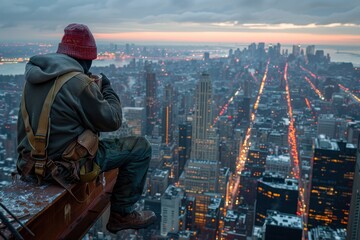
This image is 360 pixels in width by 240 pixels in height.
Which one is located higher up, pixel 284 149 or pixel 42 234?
pixel 42 234

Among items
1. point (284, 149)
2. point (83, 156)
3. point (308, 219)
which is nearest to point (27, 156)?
point (83, 156)

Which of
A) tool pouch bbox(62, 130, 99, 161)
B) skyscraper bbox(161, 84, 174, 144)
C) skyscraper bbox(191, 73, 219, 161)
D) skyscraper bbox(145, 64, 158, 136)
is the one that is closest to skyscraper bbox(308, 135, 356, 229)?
skyscraper bbox(191, 73, 219, 161)

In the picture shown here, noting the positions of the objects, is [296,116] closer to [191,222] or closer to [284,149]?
[284,149]

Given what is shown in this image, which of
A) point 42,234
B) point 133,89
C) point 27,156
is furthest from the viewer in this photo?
point 133,89

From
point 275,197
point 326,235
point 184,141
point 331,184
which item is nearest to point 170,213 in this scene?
point 275,197

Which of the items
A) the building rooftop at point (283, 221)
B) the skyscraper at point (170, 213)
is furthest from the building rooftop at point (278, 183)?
the skyscraper at point (170, 213)

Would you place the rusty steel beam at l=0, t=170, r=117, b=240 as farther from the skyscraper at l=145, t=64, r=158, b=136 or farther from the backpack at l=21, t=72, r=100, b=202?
the skyscraper at l=145, t=64, r=158, b=136

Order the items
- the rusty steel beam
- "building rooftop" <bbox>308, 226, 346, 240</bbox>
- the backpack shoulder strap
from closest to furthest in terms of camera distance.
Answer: the rusty steel beam, the backpack shoulder strap, "building rooftop" <bbox>308, 226, 346, 240</bbox>

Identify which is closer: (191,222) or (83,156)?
(83,156)
